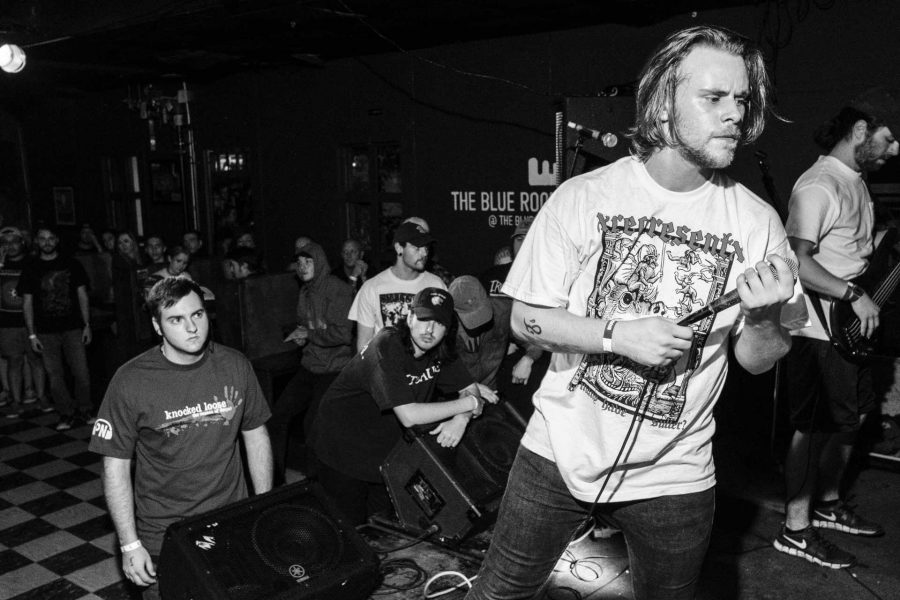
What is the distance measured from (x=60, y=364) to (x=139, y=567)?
4.42 meters

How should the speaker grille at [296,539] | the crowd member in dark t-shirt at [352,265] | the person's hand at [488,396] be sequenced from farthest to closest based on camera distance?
1. the crowd member in dark t-shirt at [352,265]
2. the person's hand at [488,396]
3. the speaker grille at [296,539]

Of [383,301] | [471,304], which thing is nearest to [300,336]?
[383,301]

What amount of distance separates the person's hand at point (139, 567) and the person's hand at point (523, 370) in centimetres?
263

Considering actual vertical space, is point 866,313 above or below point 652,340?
below

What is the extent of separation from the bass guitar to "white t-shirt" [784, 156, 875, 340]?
5 cm

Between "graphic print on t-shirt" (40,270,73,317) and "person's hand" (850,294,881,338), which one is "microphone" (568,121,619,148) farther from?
"graphic print on t-shirt" (40,270,73,317)

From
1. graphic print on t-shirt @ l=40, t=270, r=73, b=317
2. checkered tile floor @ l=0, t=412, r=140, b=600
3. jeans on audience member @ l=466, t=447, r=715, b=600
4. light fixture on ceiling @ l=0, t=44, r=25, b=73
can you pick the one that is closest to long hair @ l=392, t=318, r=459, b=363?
checkered tile floor @ l=0, t=412, r=140, b=600

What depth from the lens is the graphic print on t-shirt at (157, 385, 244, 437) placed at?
274 cm

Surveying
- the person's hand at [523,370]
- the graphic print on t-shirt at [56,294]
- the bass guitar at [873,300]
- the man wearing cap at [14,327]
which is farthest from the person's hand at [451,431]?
the man wearing cap at [14,327]

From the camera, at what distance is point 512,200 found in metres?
7.22

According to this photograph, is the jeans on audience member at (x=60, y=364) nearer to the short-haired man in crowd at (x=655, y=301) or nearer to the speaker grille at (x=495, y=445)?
the speaker grille at (x=495, y=445)

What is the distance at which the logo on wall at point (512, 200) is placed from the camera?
6.93 meters

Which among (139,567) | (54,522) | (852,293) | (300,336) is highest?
(852,293)

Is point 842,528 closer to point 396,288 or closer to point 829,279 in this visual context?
point 829,279
